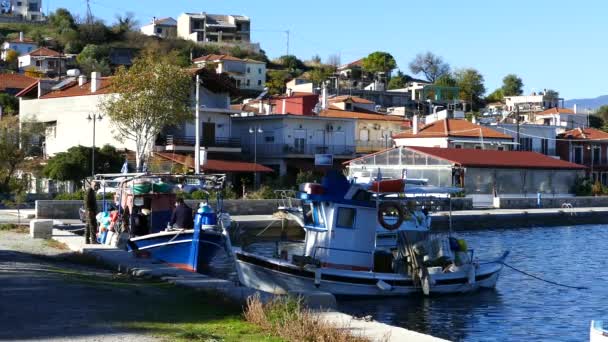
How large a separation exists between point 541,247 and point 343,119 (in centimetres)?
3146

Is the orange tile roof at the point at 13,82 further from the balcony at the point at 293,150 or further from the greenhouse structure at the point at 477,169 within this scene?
the greenhouse structure at the point at 477,169

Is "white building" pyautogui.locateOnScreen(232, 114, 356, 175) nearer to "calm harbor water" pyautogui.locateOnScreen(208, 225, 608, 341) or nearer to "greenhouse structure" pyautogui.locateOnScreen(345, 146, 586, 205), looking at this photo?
"greenhouse structure" pyautogui.locateOnScreen(345, 146, 586, 205)

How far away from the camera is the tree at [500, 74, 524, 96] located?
16850cm

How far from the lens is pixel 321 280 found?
27.6 metres

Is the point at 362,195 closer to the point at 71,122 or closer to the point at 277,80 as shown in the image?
the point at 71,122

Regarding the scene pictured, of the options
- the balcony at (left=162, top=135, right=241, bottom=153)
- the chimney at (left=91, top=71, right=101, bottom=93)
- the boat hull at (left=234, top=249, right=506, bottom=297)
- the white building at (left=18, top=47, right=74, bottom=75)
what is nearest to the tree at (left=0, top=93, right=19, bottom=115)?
the chimney at (left=91, top=71, right=101, bottom=93)

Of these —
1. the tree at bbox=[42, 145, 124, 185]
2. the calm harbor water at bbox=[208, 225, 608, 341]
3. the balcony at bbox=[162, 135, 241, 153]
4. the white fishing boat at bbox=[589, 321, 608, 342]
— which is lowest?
the calm harbor water at bbox=[208, 225, 608, 341]

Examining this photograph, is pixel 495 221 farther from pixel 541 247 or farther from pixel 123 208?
pixel 123 208

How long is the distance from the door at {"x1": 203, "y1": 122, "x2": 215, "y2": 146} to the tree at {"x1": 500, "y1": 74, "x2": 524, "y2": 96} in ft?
349

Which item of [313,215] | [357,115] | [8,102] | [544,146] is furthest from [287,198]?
[8,102]

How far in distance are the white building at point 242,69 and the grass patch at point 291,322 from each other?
117 m

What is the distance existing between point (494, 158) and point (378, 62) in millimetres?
97654

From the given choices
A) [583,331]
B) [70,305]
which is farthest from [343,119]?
[70,305]

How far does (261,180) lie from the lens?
2697 inches
